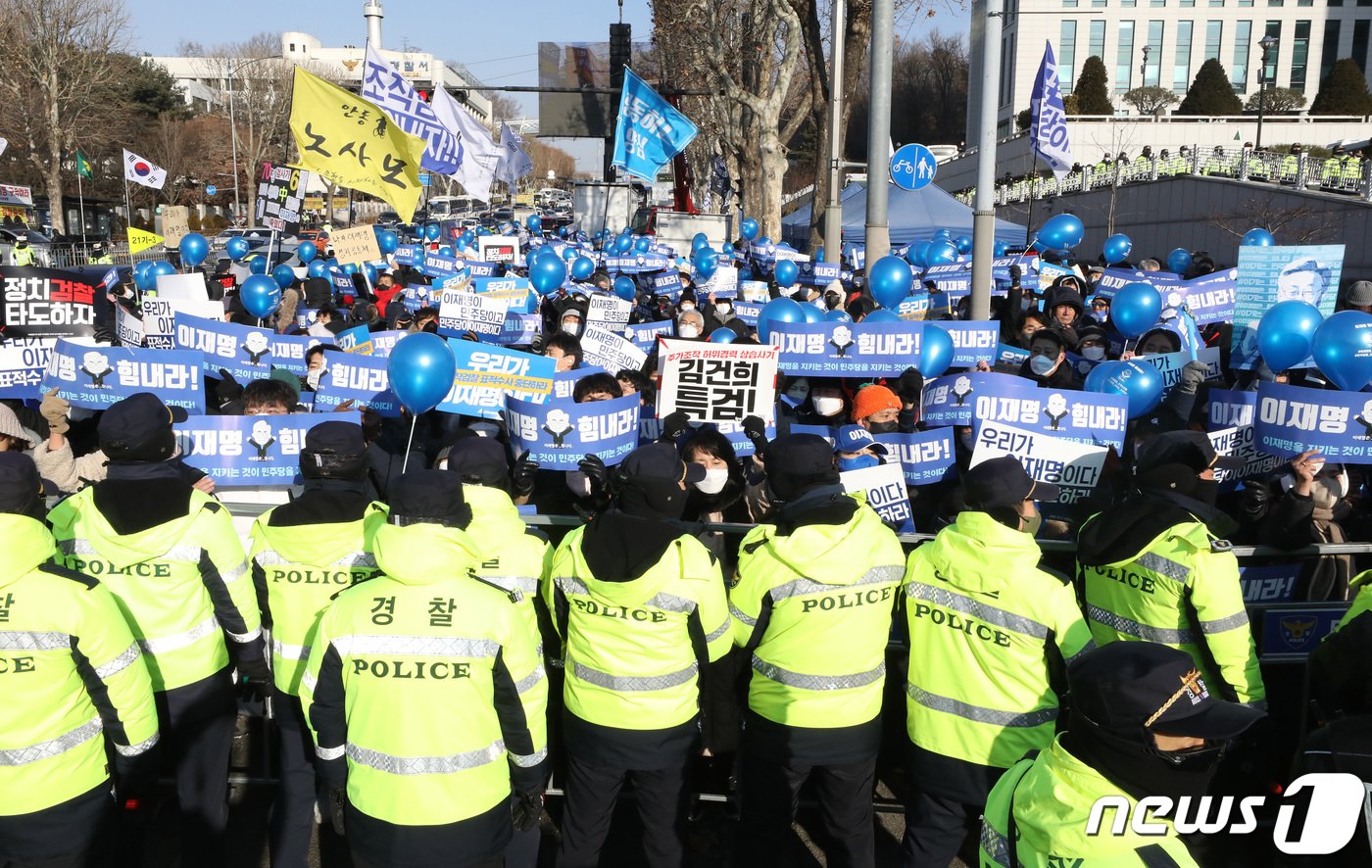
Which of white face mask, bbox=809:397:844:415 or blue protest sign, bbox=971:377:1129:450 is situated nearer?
blue protest sign, bbox=971:377:1129:450

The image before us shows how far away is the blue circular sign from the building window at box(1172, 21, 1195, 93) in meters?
64.0

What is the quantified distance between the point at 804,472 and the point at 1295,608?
2.47 metres

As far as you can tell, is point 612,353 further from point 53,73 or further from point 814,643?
point 53,73

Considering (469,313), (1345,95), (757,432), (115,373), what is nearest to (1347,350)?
(757,432)

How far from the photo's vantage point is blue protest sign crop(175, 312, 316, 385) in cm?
779

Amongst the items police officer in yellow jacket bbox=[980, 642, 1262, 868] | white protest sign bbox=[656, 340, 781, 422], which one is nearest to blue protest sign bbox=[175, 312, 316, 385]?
white protest sign bbox=[656, 340, 781, 422]

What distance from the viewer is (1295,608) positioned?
4.63m

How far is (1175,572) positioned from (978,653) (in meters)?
0.82

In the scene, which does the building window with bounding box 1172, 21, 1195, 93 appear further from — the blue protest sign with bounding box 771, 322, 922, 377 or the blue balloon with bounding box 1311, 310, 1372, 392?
the blue balloon with bounding box 1311, 310, 1372, 392

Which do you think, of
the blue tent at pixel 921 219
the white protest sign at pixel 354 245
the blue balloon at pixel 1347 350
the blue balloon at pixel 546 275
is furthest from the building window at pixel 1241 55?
the blue balloon at pixel 1347 350

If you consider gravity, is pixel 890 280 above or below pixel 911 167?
below

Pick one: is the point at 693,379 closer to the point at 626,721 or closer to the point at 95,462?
the point at 626,721

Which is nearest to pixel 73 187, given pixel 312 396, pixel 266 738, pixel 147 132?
pixel 147 132

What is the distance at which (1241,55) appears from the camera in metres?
66.2
